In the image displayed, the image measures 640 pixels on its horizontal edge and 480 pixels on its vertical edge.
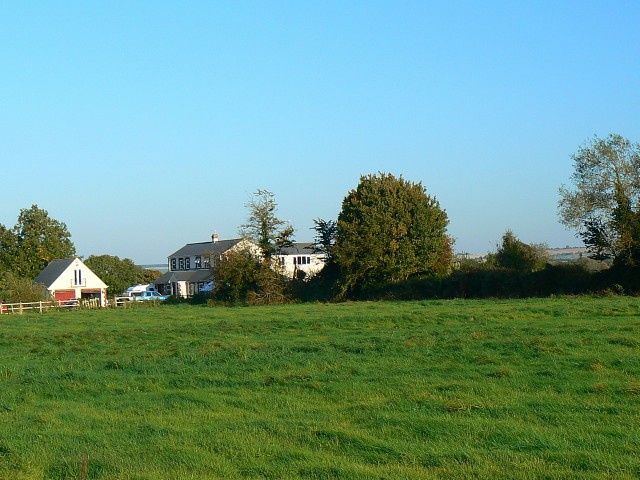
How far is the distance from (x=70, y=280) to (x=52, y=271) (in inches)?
162

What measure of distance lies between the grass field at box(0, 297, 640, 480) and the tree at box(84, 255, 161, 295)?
9645 cm

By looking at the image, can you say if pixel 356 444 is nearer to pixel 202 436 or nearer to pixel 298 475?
pixel 298 475

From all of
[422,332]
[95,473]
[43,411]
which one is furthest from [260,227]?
[95,473]

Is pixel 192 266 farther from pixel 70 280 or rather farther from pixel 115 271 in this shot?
pixel 70 280

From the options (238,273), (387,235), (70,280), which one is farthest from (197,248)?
(387,235)

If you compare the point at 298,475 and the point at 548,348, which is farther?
the point at 548,348

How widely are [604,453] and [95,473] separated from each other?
5.97 metres

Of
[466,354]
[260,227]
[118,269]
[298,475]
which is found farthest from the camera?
[118,269]

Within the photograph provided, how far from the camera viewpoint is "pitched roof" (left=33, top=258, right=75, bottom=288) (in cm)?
9288

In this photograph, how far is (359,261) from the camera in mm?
59969

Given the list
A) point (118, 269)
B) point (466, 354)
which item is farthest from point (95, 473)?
point (118, 269)

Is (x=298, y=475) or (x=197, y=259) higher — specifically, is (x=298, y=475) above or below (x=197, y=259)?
below

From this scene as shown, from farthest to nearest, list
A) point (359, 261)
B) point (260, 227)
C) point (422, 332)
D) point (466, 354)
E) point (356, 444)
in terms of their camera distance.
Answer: point (260, 227) → point (359, 261) → point (422, 332) → point (466, 354) → point (356, 444)

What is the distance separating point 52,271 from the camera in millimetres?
95562
